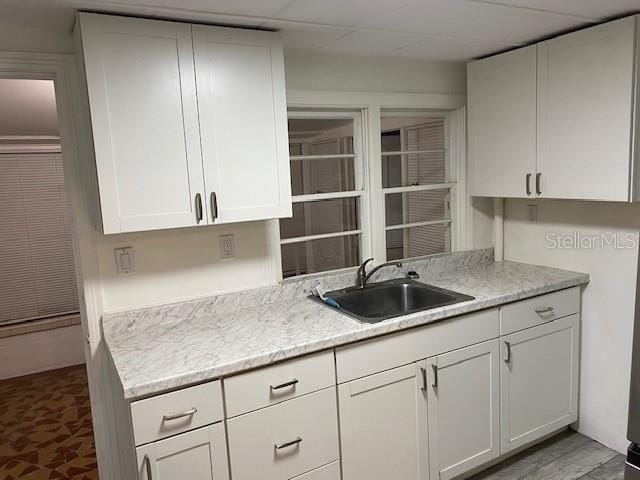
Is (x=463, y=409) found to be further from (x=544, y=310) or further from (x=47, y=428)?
(x=47, y=428)

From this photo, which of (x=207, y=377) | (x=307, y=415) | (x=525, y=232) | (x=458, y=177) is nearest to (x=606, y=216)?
(x=525, y=232)

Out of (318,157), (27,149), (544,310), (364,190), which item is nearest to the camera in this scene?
(544,310)

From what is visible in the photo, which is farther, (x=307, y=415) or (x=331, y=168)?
(x=331, y=168)

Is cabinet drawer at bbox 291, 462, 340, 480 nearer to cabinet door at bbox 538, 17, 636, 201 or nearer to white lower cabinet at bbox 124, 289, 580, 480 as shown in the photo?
white lower cabinet at bbox 124, 289, 580, 480

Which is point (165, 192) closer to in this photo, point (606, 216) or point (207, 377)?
point (207, 377)

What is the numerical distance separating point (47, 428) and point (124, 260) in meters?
1.85

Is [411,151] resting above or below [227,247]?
above

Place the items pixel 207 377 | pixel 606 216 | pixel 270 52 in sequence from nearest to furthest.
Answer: pixel 207 377 → pixel 270 52 → pixel 606 216

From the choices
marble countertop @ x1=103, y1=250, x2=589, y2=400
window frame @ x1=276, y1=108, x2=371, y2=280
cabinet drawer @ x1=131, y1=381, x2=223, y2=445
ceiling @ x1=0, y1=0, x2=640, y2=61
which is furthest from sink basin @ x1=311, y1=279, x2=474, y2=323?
ceiling @ x1=0, y1=0, x2=640, y2=61

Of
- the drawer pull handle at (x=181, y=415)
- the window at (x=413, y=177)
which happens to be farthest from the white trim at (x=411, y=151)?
the drawer pull handle at (x=181, y=415)

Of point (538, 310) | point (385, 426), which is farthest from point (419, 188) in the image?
point (385, 426)

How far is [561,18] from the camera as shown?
2.13 m

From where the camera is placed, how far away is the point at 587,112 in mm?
2312

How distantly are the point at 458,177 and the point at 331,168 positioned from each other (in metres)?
0.88
